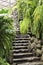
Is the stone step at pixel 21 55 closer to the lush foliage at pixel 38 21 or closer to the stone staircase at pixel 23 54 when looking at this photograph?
the stone staircase at pixel 23 54

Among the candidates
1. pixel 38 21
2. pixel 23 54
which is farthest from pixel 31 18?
pixel 23 54

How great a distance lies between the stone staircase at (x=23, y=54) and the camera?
5.50 m

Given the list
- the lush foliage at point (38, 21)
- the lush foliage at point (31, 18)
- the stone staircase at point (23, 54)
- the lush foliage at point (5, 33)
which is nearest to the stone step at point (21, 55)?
the stone staircase at point (23, 54)

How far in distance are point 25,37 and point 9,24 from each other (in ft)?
9.35

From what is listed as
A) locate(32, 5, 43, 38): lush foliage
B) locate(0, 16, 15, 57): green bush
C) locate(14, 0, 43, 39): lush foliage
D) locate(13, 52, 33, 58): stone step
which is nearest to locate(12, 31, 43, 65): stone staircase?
locate(13, 52, 33, 58): stone step

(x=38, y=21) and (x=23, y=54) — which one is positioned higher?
(x=38, y=21)

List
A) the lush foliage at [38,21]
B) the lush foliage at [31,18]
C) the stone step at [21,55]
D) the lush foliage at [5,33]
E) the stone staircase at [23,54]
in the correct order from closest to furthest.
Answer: the lush foliage at [5,33], the lush foliage at [38,21], the lush foliage at [31,18], the stone staircase at [23,54], the stone step at [21,55]

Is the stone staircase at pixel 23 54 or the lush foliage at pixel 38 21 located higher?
the lush foliage at pixel 38 21

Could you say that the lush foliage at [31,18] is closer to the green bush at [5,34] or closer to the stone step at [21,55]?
the stone step at [21,55]

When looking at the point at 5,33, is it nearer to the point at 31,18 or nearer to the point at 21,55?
the point at 31,18

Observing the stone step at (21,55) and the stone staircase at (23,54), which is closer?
the stone staircase at (23,54)

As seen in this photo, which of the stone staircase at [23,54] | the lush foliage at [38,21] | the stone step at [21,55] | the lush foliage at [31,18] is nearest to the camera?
the lush foliage at [38,21]

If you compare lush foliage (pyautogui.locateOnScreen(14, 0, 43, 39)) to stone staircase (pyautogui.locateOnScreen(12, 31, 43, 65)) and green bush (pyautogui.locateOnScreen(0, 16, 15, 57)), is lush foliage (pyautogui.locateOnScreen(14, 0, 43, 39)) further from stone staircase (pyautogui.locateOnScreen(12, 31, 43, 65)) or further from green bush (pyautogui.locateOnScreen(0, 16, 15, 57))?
green bush (pyautogui.locateOnScreen(0, 16, 15, 57))

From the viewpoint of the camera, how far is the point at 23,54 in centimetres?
581
